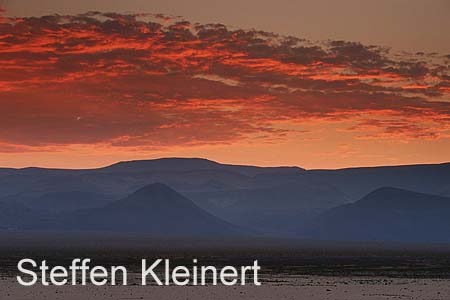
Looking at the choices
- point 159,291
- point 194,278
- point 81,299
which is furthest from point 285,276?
point 81,299

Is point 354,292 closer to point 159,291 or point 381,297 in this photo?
point 381,297

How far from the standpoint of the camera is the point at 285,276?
129 m

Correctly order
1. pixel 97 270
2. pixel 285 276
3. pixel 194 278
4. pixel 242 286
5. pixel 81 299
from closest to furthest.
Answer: pixel 81 299 → pixel 242 286 → pixel 194 278 → pixel 285 276 → pixel 97 270

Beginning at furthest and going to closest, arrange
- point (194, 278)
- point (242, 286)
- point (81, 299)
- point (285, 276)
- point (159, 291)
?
point (285, 276) → point (194, 278) → point (242, 286) → point (159, 291) → point (81, 299)

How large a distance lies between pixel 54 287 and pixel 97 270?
41.6 metres

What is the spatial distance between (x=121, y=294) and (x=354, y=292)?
2706 centimetres

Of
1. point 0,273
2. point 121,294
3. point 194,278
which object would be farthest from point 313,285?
point 0,273

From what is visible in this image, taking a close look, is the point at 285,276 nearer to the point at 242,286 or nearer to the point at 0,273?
the point at 242,286

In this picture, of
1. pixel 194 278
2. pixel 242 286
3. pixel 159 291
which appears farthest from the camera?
pixel 194 278

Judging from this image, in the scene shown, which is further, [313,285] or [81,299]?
[313,285]

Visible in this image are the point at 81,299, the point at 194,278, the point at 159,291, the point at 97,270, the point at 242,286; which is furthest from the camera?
the point at 97,270

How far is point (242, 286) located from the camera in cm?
10538

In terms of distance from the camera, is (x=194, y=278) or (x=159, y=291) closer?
(x=159, y=291)

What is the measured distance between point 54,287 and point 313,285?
33653 millimetres
